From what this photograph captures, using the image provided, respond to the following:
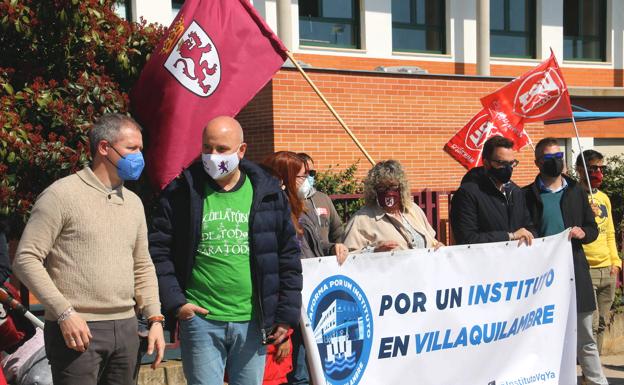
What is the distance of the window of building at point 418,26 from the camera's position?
19.3 meters

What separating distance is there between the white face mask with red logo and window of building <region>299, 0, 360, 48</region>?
13641 mm

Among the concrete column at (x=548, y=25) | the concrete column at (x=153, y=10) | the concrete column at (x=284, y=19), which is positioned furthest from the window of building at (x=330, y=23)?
the concrete column at (x=548, y=25)

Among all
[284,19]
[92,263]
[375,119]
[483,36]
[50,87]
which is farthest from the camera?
[483,36]

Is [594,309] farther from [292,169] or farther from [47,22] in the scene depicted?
[47,22]

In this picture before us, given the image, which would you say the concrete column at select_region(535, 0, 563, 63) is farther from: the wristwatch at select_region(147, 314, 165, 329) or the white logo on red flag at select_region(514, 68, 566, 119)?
the wristwatch at select_region(147, 314, 165, 329)

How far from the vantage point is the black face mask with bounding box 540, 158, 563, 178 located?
6672 mm

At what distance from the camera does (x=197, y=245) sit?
4340 millimetres

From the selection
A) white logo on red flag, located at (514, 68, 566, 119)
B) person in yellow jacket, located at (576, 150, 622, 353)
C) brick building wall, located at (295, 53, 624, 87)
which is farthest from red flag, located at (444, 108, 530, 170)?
brick building wall, located at (295, 53, 624, 87)

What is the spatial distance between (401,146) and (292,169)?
8.93 m

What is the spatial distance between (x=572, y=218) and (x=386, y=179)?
Result: 1.83m

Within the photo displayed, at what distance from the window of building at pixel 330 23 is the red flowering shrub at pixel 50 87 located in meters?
11.6

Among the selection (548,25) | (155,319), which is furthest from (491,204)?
(548,25)

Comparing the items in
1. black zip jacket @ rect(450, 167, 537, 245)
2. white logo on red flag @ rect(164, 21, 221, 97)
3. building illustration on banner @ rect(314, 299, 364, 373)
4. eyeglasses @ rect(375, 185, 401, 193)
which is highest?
white logo on red flag @ rect(164, 21, 221, 97)

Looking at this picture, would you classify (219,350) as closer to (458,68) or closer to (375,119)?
(375,119)
